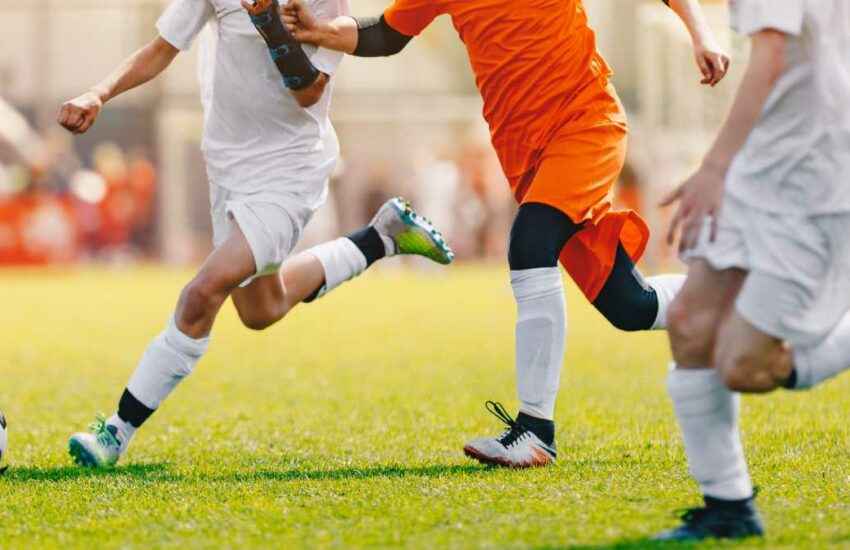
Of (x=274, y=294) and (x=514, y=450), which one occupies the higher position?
(x=274, y=294)

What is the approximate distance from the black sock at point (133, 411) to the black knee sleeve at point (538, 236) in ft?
5.33

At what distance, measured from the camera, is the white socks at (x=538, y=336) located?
245 inches

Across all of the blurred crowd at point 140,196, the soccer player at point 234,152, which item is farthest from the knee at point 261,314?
the blurred crowd at point 140,196

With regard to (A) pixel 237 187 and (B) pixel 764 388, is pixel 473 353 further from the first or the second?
(B) pixel 764 388

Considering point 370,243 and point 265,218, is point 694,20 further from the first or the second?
point 370,243

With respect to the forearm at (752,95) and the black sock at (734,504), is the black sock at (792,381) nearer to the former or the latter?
the black sock at (734,504)

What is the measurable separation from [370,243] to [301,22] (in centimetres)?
178

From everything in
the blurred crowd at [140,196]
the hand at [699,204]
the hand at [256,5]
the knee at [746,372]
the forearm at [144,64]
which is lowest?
the blurred crowd at [140,196]

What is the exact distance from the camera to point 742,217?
4.26 meters

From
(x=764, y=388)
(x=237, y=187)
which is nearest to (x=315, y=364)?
(x=237, y=187)

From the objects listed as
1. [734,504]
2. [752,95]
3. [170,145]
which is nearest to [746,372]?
[734,504]

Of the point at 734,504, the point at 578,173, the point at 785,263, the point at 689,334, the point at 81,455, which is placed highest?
the point at 785,263

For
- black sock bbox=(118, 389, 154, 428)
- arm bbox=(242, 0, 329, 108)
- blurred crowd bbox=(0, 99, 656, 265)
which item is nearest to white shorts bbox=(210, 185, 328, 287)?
arm bbox=(242, 0, 329, 108)

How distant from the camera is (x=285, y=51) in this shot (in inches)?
241
